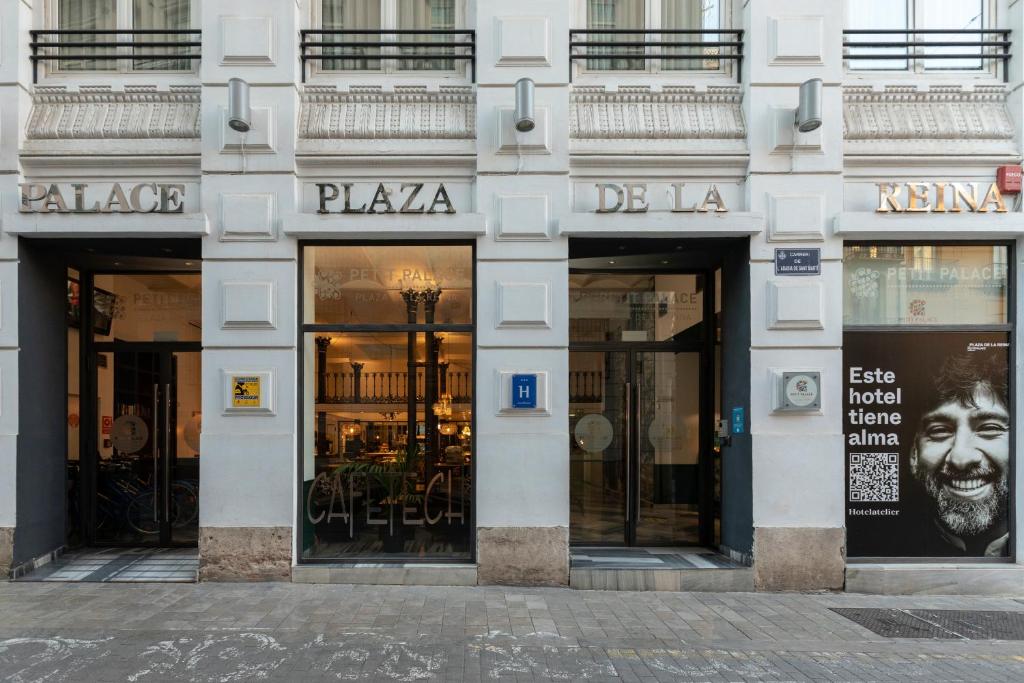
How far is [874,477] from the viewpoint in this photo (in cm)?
819

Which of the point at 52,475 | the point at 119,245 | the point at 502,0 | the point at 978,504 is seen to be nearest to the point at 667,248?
the point at 502,0

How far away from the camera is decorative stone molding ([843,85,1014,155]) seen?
8180 millimetres

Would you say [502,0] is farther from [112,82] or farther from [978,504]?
[978,504]

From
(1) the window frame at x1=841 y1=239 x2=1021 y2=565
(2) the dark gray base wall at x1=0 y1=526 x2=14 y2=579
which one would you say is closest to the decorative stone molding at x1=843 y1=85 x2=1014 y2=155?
(1) the window frame at x1=841 y1=239 x2=1021 y2=565

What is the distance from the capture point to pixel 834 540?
7.88 metres

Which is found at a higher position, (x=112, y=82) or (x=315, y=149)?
(x=112, y=82)

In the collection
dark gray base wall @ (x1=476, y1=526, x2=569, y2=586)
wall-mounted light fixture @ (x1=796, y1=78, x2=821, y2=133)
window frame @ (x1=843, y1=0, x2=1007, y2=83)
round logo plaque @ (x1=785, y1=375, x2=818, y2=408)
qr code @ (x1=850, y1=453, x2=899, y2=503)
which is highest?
window frame @ (x1=843, y1=0, x2=1007, y2=83)

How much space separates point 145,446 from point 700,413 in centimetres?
736

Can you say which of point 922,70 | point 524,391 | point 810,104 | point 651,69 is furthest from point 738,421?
point 922,70

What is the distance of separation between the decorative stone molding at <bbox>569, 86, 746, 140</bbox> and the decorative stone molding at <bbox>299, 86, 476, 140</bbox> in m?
1.32

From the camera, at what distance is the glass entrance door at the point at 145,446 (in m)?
9.38

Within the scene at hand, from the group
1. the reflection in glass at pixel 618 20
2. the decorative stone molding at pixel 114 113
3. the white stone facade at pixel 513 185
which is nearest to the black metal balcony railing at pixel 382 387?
the white stone facade at pixel 513 185

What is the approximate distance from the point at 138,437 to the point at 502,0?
721cm

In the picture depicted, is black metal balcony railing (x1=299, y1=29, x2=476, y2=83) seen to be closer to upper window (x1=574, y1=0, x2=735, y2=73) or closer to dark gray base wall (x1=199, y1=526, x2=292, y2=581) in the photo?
upper window (x1=574, y1=0, x2=735, y2=73)
